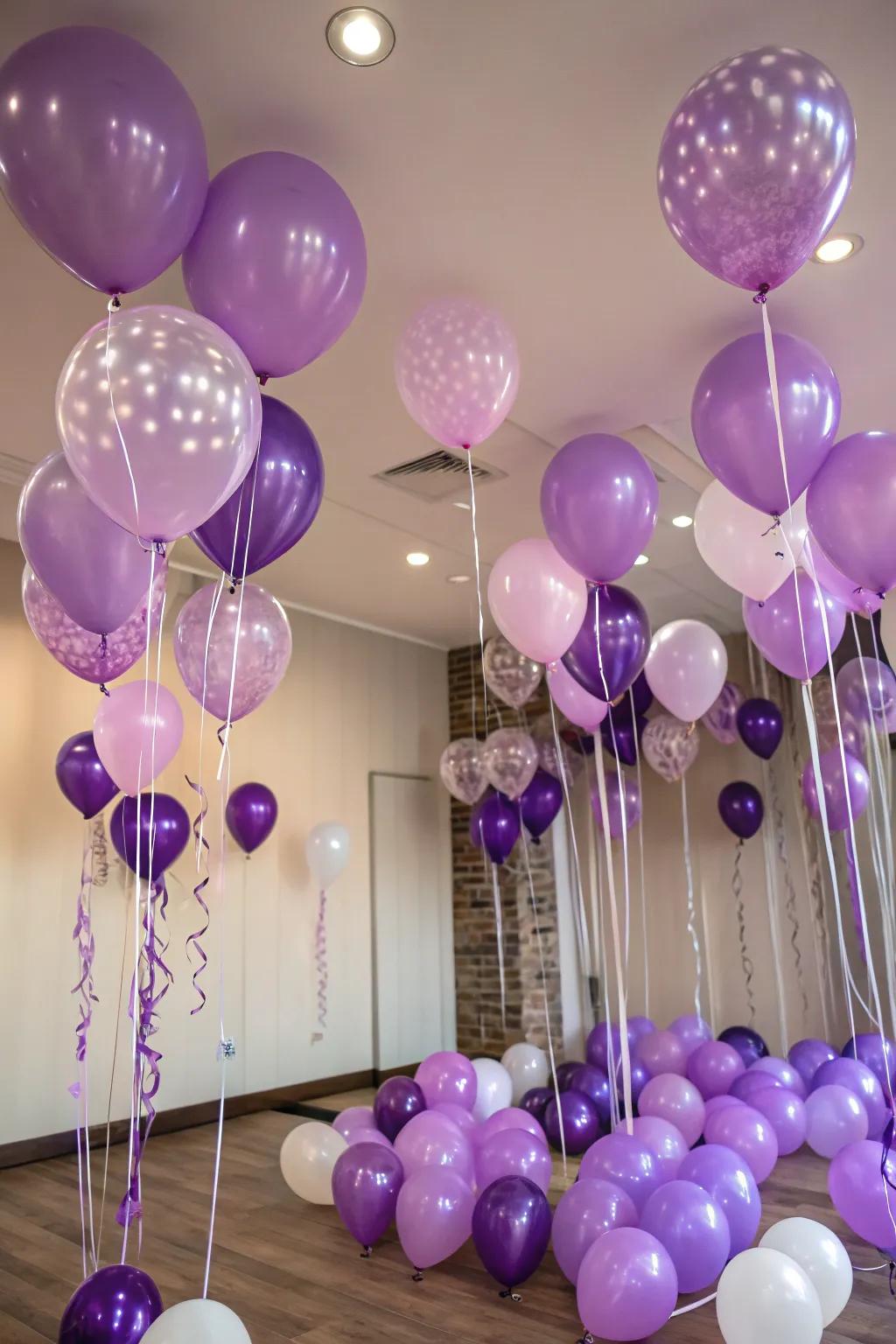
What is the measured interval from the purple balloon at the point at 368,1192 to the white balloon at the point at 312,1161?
32cm

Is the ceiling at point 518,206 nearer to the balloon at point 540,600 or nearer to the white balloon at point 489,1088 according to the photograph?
the balloon at point 540,600

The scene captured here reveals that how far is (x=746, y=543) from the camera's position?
3133 mm

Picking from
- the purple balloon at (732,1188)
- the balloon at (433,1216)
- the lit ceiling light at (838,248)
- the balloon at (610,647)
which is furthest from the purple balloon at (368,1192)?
the lit ceiling light at (838,248)

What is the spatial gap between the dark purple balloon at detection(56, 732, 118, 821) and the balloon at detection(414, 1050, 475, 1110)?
5.74ft

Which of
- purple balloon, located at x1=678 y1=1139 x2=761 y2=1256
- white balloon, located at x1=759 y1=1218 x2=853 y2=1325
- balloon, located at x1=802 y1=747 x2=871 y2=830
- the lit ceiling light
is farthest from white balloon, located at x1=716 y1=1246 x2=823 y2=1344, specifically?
the lit ceiling light

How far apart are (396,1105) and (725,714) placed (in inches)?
106

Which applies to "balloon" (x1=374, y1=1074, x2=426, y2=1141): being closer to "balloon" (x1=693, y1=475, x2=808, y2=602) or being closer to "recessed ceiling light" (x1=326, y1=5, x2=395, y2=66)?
"balloon" (x1=693, y1=475, x2=808, y2=602)

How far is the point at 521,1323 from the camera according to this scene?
2.47 metres

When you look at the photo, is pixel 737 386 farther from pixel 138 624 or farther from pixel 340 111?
pixel 138 624

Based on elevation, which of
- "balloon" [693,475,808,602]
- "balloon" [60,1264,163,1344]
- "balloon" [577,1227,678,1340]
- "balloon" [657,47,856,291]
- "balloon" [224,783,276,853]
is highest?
"balloon" [657,47,856,291]

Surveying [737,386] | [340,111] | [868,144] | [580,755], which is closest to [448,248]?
[340,111]

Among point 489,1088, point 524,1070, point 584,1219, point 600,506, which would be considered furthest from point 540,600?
point 524,1070

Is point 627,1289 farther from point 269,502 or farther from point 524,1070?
point 524,1070

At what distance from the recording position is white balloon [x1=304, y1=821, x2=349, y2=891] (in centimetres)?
525
